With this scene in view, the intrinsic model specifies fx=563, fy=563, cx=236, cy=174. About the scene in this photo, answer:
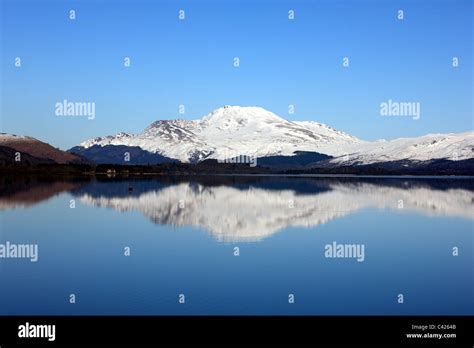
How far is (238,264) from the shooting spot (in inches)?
1092

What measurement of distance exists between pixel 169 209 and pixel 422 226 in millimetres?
25024

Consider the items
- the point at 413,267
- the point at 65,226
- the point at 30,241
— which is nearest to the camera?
the point at 413,267

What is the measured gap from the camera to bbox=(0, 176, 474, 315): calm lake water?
20562 mm

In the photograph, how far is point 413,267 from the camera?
28.3 meters

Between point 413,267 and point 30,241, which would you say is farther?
point 30,241

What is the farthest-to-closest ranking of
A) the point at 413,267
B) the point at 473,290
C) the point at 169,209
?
the point at 169,209 → the point at 413,267 → the point at 473,290

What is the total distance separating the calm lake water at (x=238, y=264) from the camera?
20562 mm
